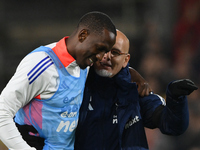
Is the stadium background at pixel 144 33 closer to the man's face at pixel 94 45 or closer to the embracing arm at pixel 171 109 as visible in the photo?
the embracing arm at pixel 171 109

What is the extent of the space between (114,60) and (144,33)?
2280 mm

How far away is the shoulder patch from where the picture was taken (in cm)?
152

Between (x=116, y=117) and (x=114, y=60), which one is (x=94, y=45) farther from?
(x=116, y=117)

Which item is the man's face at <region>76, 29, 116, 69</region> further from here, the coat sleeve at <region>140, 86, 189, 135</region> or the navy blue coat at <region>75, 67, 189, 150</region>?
the coat sleeve at <region>140, 86, 189, 135</region>

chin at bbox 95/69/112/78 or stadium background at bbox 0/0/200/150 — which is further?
stadium background at bbox 0/0/200/150

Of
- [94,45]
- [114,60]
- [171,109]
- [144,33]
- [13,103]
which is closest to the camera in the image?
[13,103]

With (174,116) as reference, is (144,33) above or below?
below

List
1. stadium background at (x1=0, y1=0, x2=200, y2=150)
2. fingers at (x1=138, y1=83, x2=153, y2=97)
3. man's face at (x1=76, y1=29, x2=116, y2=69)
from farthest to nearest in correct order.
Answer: stadium background at (x1=0, y1=0, x2=200, y2=150) < fingers at (x1=138, y1=83, x2=153, y2=97) < man's face at (x1=76, y1=29, x2=116, y2=69)

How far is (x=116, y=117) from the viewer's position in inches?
75.1

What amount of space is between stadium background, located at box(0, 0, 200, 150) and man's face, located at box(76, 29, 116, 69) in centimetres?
198

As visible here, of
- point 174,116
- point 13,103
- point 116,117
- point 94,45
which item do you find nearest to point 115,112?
point 116,117

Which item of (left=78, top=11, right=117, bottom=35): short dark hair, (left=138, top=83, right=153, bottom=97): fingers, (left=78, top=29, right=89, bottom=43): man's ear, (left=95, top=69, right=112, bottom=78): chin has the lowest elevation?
(left=138, top=83, right=153, bottom=97): fingers

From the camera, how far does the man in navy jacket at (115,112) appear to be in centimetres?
186

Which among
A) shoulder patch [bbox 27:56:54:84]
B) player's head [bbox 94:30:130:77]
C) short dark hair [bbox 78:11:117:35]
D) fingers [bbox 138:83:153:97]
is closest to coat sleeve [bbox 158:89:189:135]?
fingers [bbox 138:83:153:97]
